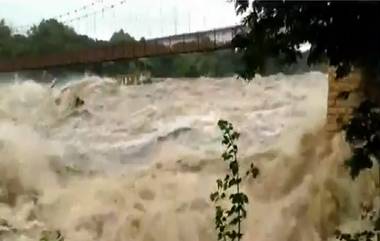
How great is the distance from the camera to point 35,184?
3.17 metres

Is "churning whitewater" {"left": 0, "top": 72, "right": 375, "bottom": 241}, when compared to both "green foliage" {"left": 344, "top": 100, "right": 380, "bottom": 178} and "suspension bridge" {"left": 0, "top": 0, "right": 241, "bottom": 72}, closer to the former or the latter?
"suspension bridge" {"left": 0, "top": 0, "right": 241, "bottom": 72}

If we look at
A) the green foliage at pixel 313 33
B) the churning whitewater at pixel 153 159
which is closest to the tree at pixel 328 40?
the green foliage at pixel 313 33

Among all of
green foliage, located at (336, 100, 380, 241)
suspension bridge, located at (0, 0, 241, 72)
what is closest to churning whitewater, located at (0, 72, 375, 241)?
suspension bridge, located at (0, 0, 241, 72)

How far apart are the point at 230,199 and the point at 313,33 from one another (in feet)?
2.17

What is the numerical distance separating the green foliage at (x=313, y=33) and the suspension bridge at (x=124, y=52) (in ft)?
1.29

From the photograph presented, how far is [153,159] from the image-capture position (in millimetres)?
3023

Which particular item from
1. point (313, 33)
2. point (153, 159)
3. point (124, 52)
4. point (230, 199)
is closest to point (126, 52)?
point (124, 52)

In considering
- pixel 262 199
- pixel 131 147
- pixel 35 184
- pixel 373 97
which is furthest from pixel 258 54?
pixel 35 184

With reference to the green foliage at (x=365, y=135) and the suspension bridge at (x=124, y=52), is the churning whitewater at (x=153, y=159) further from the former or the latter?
the green foliage at (x=365, y=135)

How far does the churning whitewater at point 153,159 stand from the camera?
2.51m

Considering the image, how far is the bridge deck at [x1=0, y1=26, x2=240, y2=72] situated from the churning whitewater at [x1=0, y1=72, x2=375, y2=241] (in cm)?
19

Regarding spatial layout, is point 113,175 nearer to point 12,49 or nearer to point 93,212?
point 93,212

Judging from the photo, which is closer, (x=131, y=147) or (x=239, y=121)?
(x=239, y=121)

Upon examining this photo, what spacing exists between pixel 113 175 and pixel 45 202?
0.84 feet
